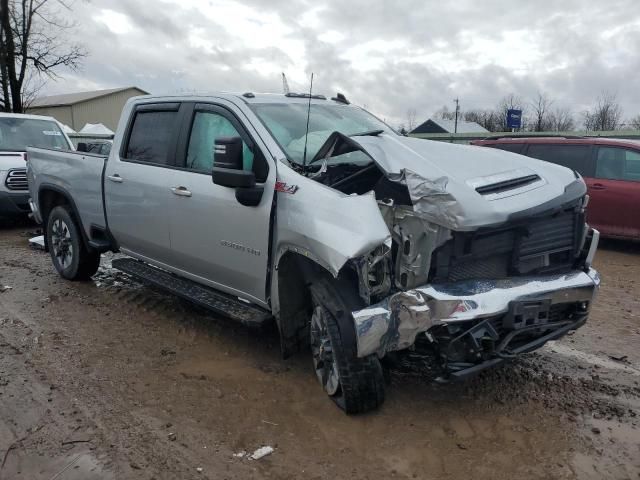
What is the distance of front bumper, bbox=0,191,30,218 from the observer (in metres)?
9.75

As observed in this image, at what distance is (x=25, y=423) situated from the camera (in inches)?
134

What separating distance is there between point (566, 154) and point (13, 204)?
9.34 meters

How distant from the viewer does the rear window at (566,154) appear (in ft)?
28.0

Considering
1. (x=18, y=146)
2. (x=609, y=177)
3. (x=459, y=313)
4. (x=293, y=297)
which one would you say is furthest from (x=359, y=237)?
(x=18, y=146)

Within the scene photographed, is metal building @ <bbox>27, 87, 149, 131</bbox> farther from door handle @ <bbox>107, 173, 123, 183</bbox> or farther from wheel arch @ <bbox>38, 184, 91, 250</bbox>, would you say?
door handle @ <bbox>107, 173, 123, 183</bbox>

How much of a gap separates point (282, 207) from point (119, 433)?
1.66 meters

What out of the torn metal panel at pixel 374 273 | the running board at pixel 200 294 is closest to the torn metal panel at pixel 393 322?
the torn metal panel at pixel 374 273

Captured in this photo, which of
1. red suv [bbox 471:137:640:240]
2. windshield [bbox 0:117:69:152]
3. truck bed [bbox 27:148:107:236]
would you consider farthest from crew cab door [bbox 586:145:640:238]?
windshield [bbox 0:117:69:152]

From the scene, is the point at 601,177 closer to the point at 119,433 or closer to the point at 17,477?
the point at 119,433

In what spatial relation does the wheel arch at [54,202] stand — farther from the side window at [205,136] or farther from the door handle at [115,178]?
the side window at [205,136]

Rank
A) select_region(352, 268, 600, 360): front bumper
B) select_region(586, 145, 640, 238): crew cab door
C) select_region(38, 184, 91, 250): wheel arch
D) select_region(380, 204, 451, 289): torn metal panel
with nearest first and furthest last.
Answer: select_region(352, 268, 600, 360): front bumper, select_region(380, 204, 451, 289): torn metal panel, select_region(38, 184, 91, 250): wheel arch, select_region(586, 145, 640, 238): crew cab door

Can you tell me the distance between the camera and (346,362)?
3174 mm

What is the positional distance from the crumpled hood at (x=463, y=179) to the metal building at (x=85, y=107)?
Answer: 4940cm

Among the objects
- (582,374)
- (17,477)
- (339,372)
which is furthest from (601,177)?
(17,477)
